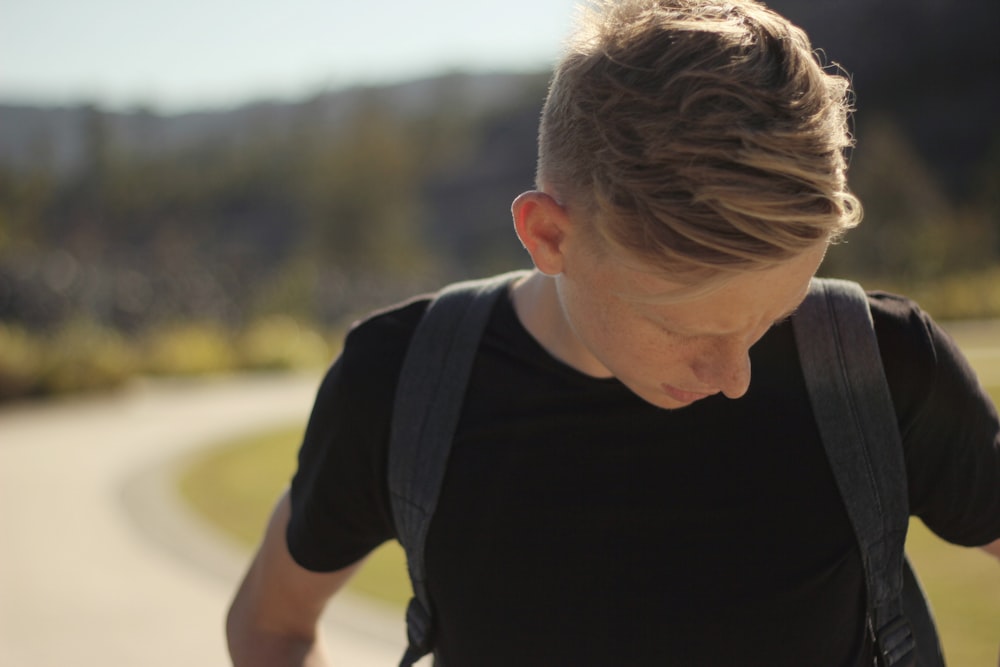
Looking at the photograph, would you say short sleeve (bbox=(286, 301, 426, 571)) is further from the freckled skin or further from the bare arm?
the freckled skin

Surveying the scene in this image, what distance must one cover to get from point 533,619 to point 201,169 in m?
66.8

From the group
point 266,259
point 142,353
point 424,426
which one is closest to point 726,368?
point 424,426

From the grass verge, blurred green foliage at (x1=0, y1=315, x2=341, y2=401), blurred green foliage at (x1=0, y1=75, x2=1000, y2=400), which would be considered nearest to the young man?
the grass verge

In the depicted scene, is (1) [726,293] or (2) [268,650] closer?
(1) [726,293]

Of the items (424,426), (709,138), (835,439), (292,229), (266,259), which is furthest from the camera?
(292,229)

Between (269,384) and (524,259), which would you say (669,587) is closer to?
(269,384)

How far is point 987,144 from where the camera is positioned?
5016cm

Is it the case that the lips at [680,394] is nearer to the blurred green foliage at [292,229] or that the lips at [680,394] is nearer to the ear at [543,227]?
the ear at [543,227]

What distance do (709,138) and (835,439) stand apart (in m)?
0.49

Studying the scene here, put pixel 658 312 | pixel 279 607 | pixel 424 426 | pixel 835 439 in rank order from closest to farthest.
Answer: pixel 658 312
pixel 835 439
pixel 424 426
pixel 279 607

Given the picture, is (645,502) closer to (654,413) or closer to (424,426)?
(654,413)

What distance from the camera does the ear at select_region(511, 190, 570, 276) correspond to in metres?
1.28

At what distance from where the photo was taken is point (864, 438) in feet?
4.37

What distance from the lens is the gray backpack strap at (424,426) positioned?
1.44m
